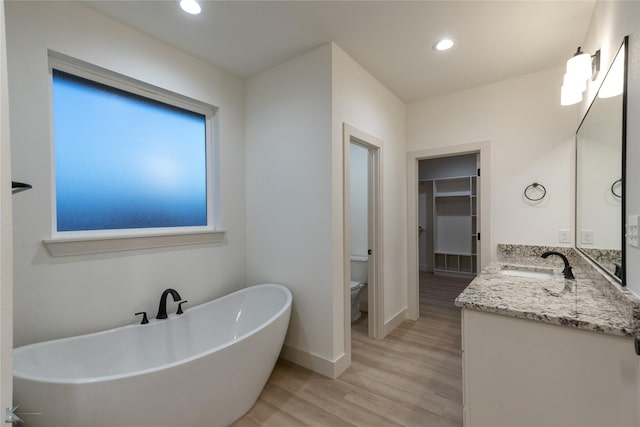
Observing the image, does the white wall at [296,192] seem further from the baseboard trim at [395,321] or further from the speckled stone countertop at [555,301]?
the speckled stone countertop at [555,301]

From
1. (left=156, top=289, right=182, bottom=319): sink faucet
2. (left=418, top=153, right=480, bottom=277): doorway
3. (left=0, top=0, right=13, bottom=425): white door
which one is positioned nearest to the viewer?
(left=0, top=0, right=13, bottom=425): white door

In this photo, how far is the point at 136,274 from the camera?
1948 millimetres

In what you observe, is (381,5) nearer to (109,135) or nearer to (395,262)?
(109,135)

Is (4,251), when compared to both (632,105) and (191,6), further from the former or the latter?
(632,105)

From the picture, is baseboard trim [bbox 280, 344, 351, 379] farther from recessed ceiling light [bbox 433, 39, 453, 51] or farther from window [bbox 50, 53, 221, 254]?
recessed ceiling light [bbox 433, 39, 453, 51]

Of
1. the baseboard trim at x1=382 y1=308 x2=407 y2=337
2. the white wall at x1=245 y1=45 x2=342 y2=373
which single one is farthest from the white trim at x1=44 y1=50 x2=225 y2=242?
the baseboard trim at x1=382 y1=308 x2=407 y2=337

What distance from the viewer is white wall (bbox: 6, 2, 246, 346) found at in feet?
4.93

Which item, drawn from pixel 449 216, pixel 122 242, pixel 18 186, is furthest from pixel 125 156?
pixel 449 216

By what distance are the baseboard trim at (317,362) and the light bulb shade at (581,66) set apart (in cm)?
259

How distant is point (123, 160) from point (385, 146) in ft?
7.83

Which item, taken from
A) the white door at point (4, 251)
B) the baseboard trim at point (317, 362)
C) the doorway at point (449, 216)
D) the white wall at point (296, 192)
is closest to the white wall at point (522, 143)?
the white wall at point (296, 192)

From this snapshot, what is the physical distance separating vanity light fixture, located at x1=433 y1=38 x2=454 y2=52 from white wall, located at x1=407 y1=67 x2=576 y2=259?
0.93 m

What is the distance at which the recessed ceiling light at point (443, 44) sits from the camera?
6.89ft

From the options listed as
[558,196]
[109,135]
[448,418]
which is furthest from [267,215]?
[558,196]
